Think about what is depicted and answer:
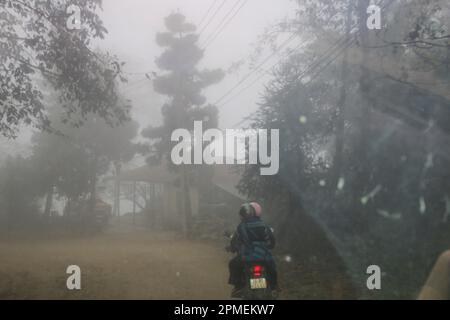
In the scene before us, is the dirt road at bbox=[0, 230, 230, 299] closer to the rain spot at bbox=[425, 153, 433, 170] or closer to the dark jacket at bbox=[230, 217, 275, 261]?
the dark jacket at bbox=[230, 217, 275, 261]

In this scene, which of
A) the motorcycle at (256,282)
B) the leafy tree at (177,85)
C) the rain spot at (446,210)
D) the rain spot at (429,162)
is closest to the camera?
the motorcycle at (256,282)

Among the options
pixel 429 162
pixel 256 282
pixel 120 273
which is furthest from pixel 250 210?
pixel 429 162

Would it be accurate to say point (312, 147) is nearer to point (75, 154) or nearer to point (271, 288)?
point (271, 288)

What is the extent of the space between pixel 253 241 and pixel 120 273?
258 inches

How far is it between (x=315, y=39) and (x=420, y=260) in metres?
13.6

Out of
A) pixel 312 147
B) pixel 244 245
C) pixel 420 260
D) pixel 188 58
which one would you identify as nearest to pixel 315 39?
pixel 312 147

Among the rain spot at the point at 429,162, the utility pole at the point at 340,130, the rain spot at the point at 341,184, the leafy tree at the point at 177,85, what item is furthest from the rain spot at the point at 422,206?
the leafy tree at the point at 177,85

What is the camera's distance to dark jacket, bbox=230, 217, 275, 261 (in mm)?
7086

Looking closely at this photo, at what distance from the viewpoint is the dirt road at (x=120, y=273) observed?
9914mm

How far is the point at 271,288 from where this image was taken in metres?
7.09

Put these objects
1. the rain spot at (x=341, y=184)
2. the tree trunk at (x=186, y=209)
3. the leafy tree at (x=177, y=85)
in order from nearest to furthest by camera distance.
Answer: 1. the rain spot at (x=341, y=184)
2. the tree trunk at (x=186, y=209)
3. the leafy tree at (x=177, y=85)

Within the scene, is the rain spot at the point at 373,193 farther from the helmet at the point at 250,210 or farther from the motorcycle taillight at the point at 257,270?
the motorcycle taillight at the point at 257,270

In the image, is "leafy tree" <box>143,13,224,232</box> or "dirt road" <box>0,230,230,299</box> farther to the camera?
"leafy tree" <box>143,13,224,232</box>

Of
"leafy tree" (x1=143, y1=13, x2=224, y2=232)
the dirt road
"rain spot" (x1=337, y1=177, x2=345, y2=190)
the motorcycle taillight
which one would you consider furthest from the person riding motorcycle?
"leafy tree" (x1=143, y1=13, x2=224, y2=232)
